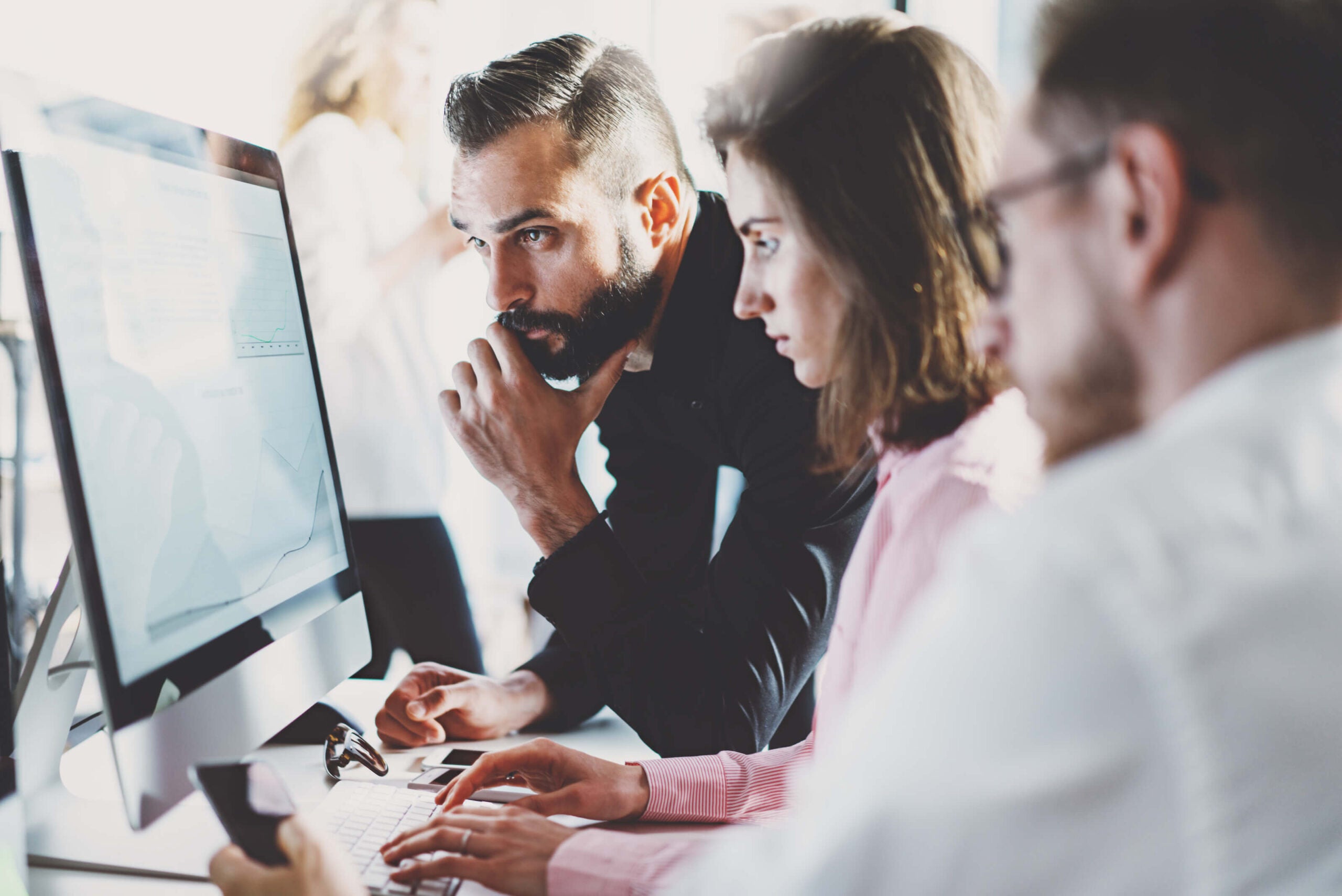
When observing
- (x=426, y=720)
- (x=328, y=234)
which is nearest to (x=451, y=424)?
(x=426, y=720)

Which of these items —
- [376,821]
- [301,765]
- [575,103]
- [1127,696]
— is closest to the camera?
[1127,696]

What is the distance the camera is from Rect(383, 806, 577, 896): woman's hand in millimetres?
641

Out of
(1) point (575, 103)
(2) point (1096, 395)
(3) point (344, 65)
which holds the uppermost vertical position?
(3) point (344, 65)

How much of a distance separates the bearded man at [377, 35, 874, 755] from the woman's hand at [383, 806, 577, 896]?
0.26 metres

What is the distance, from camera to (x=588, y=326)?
133 centimetres

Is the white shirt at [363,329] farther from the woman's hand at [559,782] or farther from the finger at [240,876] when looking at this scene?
the finger at [240,876]

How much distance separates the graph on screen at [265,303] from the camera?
0.76 m

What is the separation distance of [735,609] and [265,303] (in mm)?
546

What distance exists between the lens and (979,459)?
66 centimetres

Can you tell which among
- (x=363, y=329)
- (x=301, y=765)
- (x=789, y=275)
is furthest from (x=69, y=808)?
(x=363, y=329)

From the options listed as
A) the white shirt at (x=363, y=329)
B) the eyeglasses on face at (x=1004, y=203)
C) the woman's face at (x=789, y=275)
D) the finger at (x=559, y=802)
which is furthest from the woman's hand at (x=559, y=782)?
the white shirt at (x=363, y=329)

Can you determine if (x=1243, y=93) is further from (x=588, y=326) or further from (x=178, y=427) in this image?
(x=588, y=326)

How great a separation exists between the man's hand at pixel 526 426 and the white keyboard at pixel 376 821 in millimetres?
312

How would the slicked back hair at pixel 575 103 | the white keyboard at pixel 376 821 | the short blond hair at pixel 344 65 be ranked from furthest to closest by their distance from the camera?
1. the short blond hair at pixel 344 65
2. the slicked back hair at pixel 575 103
3. the white keyboard at pixel 376 821
